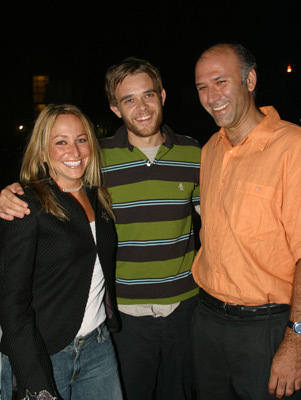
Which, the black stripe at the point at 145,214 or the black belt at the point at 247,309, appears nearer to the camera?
the black belt at the point at 247,309

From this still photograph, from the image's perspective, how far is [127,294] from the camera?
256 centimetres

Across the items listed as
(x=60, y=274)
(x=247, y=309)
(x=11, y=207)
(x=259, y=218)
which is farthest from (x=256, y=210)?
(x=11, y=207)

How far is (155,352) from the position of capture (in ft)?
8.54

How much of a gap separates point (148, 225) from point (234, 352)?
41.2 inches

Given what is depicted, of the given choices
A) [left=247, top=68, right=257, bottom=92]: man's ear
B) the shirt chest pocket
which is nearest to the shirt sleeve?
the shirt chest pocket

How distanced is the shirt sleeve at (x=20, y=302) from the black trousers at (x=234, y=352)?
1.05m

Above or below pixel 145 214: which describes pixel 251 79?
above

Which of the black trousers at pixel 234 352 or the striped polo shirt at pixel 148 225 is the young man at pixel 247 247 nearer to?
the black trousers at pixel 234 352

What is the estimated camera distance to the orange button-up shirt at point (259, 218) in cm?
187

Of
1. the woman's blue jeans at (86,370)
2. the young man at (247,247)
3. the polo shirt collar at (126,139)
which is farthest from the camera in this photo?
the polo shirt collar at (126,139)

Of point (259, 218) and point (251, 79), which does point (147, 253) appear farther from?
point (251, 79)

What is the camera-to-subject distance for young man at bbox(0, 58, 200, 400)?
8.33 feet

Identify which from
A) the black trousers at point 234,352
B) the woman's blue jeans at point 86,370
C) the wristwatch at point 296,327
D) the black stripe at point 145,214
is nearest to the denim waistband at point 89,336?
the woman's blue jeans at point 86,370

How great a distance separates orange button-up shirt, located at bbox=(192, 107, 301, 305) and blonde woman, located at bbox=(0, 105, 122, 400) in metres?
0.77
